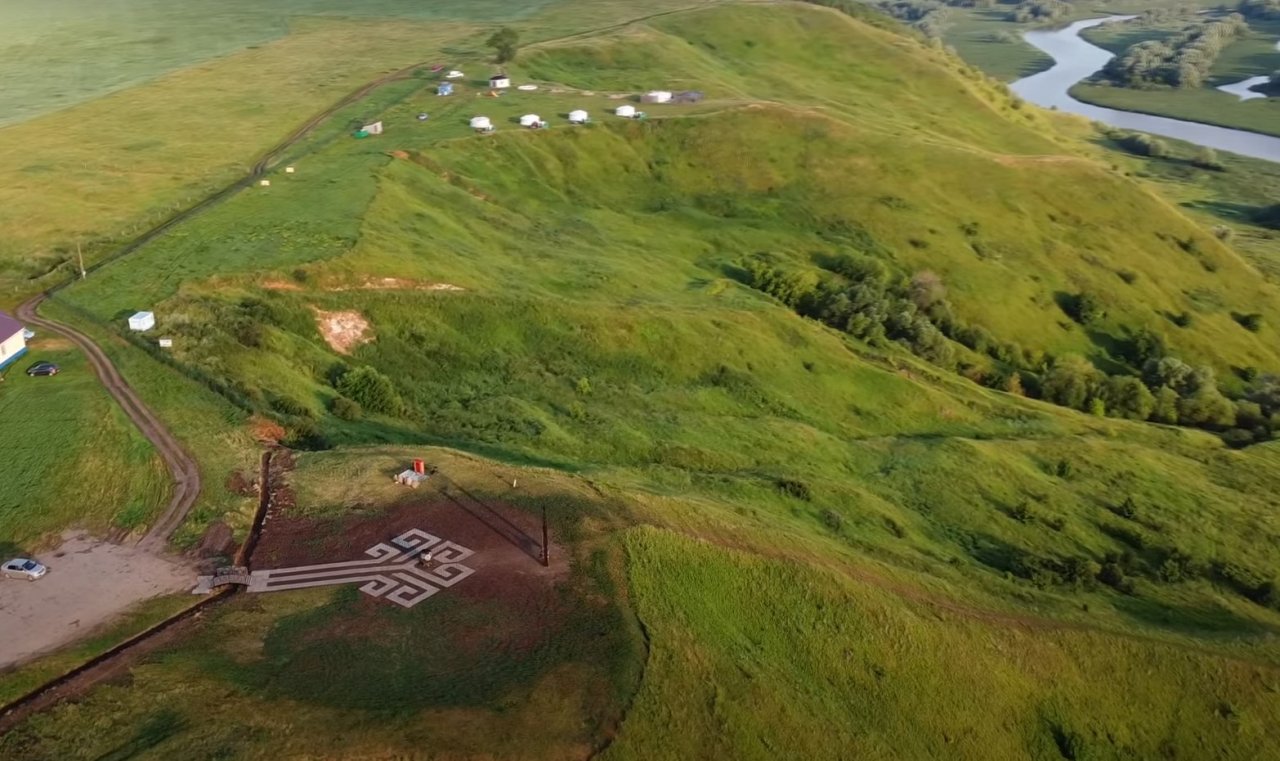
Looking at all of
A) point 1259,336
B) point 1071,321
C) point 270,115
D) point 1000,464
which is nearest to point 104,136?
point 270,115

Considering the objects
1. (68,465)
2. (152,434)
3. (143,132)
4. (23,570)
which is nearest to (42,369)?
(152,434)

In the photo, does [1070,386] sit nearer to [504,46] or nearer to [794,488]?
[794,488]

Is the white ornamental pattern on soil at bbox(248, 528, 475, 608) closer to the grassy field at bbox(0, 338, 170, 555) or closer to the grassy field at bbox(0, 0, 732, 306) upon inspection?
the grassy field at bbox(0, 338, 170, 555)

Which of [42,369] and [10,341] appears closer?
[42,369]

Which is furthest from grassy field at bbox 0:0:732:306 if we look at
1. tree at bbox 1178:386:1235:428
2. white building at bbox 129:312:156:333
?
tree at bbox 1178:386:1235:428

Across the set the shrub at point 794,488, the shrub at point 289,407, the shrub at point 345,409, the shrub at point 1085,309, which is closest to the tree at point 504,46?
the shrub at point 1085,309
